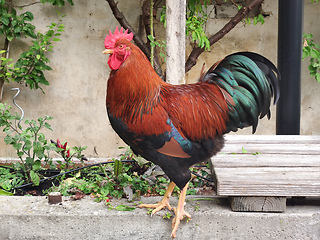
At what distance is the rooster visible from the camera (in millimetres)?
2115

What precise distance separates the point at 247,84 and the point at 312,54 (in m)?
3.10

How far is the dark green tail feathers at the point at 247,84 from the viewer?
2.24m

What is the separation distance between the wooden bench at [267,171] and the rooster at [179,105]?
312 millimetres

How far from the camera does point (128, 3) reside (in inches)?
202

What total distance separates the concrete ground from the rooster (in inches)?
4.6

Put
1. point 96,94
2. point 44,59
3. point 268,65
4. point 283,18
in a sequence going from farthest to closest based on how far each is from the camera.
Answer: point 96,94
point 44,59
point 283,18
point 268,65

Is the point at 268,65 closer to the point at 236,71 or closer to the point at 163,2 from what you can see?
the point at 236,71

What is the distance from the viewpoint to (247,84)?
225 centimetres

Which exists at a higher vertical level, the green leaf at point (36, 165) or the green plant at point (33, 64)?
the green plant at point (33, 64)

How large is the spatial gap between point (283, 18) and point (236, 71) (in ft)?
5.17

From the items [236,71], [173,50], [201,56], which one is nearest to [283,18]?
[173,50]

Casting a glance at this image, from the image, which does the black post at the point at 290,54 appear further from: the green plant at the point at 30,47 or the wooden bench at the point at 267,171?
the green plant at the point at 30,47

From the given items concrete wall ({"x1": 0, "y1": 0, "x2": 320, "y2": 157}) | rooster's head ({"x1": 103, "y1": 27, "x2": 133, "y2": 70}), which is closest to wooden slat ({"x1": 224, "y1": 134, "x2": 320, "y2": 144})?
rooster's head ({"x1": 103, "y1": 27, "x2": 133, "y2": 70})

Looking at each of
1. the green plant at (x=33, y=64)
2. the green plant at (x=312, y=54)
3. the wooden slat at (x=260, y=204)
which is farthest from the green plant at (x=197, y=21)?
the wooden slat at (x=260, y=204)
